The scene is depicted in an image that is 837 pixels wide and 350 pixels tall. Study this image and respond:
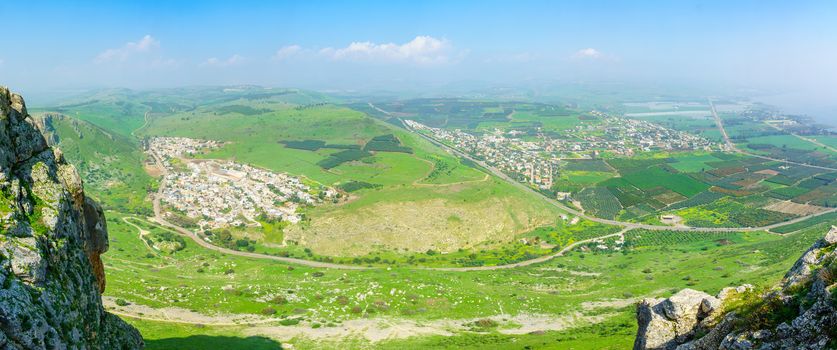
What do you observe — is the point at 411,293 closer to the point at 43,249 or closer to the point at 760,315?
the point at 43,249

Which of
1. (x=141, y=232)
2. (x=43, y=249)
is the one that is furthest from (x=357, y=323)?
(x=141, y=232)

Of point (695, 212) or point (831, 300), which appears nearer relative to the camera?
point (831, 300)

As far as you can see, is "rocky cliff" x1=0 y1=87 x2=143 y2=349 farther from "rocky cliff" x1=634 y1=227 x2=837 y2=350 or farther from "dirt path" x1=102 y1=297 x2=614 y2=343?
"dirt path" x1=102 y1=297 x2=614 y2=343

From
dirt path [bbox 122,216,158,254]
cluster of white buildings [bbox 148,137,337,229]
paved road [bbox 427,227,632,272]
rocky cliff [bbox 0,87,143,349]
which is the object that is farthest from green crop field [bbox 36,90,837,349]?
rocky cliff [bbox 0,87,143,349]

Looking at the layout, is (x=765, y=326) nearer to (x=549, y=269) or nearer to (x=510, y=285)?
(x=510, y=285)

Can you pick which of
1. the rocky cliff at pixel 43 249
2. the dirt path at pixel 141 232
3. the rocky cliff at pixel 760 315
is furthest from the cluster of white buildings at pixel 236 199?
the rocky cliff at pixel 760 315

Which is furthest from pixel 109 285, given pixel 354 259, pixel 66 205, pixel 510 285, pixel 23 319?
pixel 510 285
